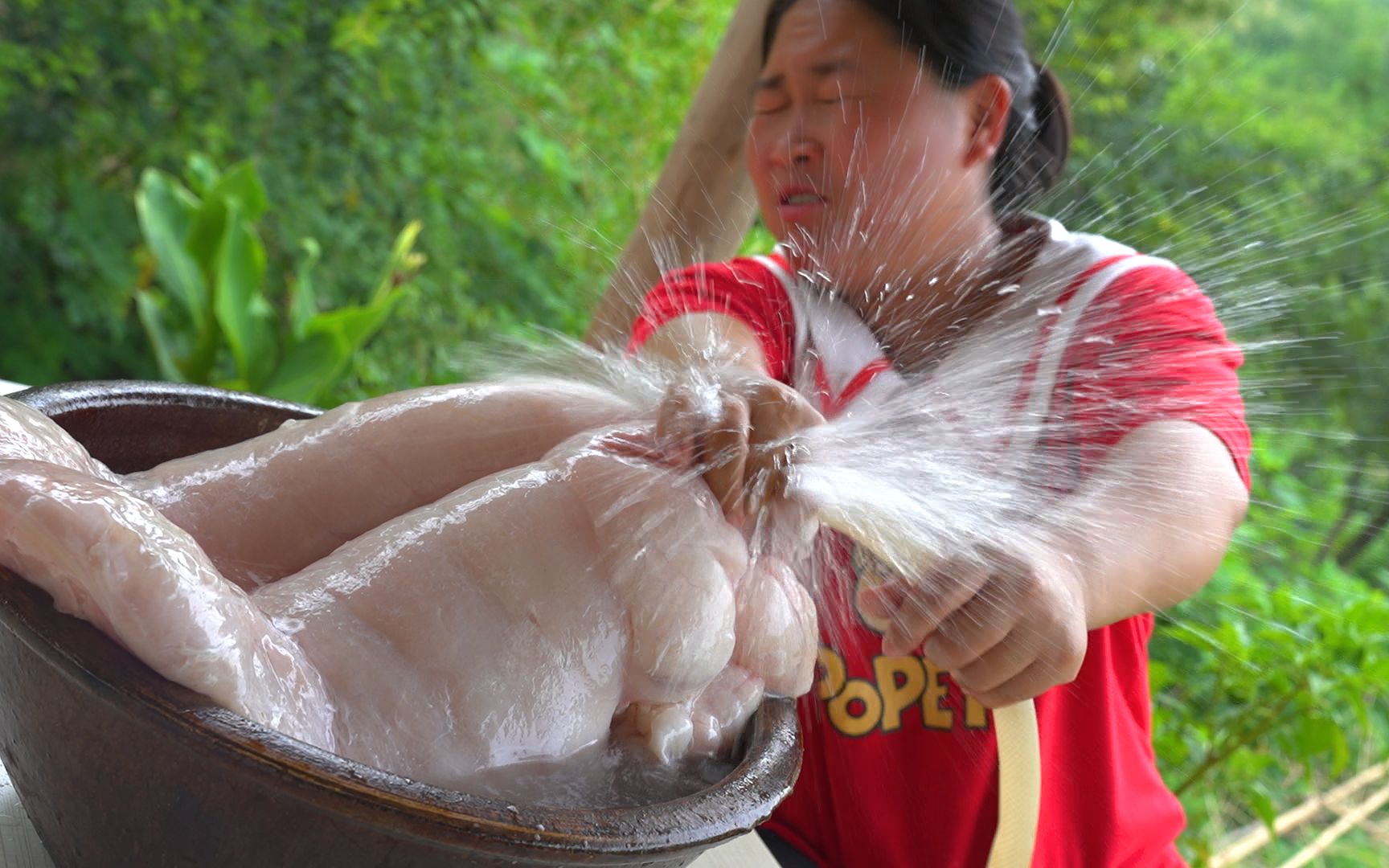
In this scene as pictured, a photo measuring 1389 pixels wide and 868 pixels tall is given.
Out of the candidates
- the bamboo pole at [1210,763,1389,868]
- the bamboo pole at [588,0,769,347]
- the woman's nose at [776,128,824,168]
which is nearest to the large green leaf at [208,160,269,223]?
the bamboo pole at [588,0,769,347]

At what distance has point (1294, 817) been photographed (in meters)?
3.08

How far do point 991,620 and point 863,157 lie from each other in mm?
521

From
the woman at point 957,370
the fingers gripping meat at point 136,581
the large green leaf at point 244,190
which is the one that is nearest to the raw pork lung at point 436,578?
the fingers gripping meat at point 136,581

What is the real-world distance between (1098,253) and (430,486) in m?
Answer: 0.90

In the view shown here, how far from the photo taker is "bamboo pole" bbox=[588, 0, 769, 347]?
81.2 inches

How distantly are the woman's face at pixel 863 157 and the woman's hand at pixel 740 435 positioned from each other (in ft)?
1.08

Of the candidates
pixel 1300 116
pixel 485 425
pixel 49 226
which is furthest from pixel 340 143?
pixel 1300 116

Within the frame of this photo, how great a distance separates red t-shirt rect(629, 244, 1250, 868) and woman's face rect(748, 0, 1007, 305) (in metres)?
0.15

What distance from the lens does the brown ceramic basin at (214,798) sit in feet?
1.97

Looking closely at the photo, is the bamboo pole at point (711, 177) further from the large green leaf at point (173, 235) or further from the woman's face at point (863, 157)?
the large green leaf at point (173, 235)

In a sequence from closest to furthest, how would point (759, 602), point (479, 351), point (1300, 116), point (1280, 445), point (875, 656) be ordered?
point (759, 602) < point (479, 351) < point (875, 656) < point (1280, 445) < point (1300, 116)

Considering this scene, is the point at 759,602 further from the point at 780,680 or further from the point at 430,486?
the point at 430,486

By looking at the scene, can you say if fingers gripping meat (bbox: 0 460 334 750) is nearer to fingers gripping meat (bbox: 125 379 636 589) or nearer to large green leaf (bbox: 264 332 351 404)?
fingers gripping meat (bbox: 125 379 636 589)

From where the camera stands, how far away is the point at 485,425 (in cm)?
106
